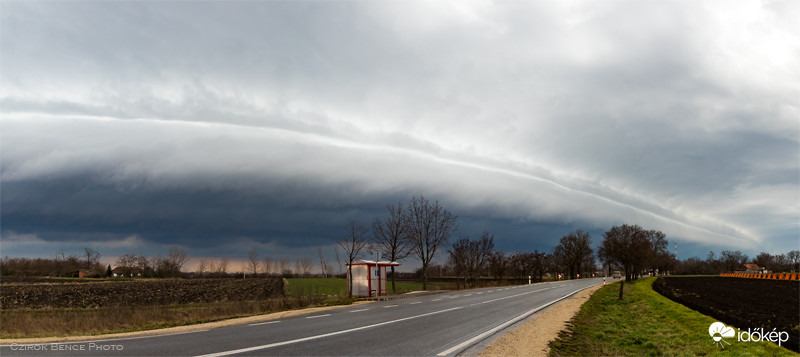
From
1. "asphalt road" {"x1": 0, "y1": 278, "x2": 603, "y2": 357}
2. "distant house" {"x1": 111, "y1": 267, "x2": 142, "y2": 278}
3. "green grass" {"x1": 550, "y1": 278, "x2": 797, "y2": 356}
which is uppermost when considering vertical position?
"asphalt road" {"x1": 0, "y1": 278, "x2": 603, "y2": 357}

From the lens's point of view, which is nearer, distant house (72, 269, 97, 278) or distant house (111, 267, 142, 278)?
distant house (72, 269, 97, 278)

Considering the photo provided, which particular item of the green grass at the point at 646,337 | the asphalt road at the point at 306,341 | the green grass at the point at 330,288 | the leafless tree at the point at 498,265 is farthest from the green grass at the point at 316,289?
the leafless tree at the point at 498,265

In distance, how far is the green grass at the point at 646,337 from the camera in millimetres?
10664

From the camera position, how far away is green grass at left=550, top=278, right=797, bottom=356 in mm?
10664

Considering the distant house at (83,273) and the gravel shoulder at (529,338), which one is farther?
the distant house at (83,273)

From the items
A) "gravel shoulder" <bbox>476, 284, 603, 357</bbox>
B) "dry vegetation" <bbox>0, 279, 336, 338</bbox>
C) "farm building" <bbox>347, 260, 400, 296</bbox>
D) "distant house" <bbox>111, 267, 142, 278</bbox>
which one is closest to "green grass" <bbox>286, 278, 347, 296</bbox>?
"dry vegetation" <bbox>0, 279, 336, 338</bbox>

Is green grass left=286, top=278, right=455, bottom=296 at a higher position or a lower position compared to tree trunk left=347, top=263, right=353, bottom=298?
lower

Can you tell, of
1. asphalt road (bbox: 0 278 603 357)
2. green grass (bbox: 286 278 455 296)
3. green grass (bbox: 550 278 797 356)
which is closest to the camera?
asphalt road (bbox: 0 278 603 357)

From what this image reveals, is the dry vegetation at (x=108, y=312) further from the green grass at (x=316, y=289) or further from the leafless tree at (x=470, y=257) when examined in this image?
the leafless tree at (x=470, y=257)

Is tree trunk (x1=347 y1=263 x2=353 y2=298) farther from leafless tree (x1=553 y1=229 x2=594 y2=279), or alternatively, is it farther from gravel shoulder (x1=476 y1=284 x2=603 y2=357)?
leafless tree (x1=553 y1=229 x2=594 y2=279)

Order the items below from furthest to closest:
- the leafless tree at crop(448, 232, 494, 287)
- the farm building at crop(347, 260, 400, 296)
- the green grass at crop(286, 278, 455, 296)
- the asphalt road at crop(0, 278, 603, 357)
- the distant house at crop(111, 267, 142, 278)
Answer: the distant house at crop(111, 267, 142, 278) → the leafless tree at crop(448, 232, 494, 287) → the farm building at crop(347, 260, 400, 296) → the green grass at crop(286, 278, 455, 296) → the asphalt road at crop(0, 278, 603, 357)

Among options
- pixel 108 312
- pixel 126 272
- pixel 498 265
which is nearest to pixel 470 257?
pixel 498 265

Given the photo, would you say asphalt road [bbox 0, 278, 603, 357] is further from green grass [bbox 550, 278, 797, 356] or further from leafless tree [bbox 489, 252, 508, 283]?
leafless tree [bbox 489, 252, 508, 283]

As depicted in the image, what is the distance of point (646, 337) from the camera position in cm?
1302
